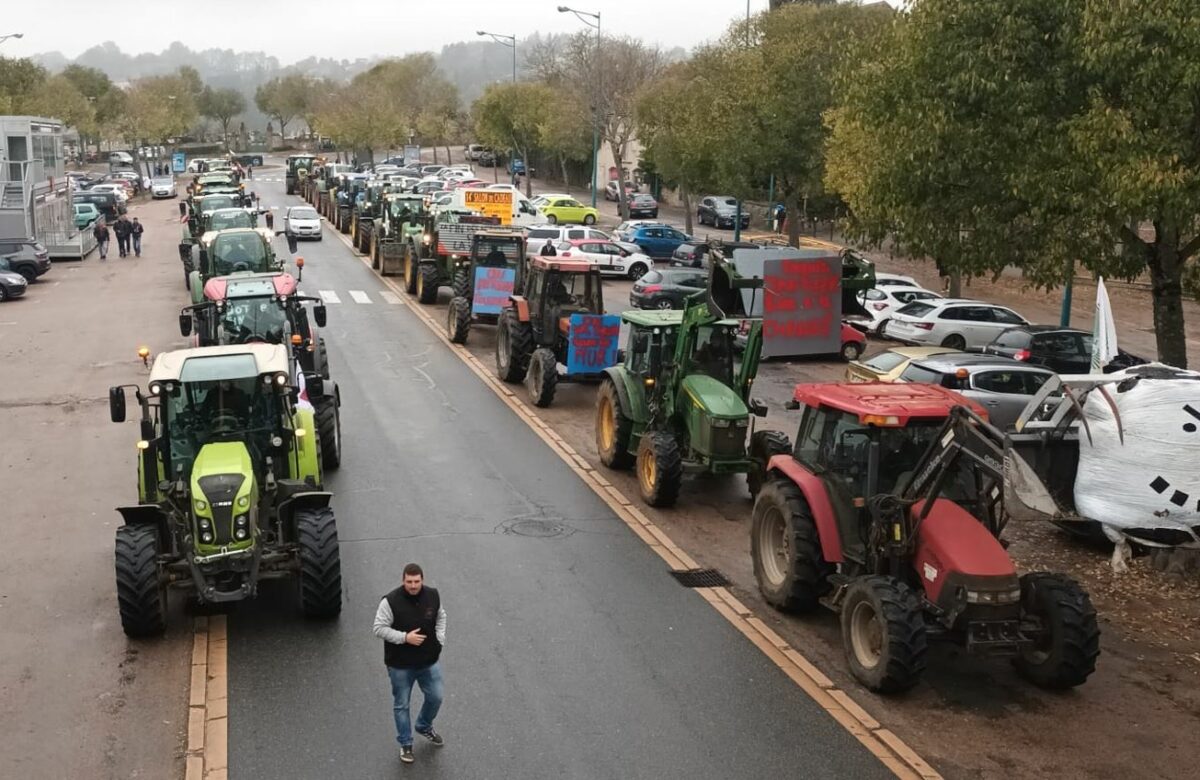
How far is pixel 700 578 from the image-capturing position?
13.3 meters

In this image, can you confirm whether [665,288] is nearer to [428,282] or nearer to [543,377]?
[428,282]

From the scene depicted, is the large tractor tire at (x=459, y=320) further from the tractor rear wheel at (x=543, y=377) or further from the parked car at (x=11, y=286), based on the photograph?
the parked car at (x=11, y=286)

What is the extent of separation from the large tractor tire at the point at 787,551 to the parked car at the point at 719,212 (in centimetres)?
4796

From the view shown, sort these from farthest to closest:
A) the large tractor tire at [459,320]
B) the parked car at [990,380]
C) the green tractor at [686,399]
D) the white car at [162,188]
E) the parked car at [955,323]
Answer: the white car at [162,188], the parked car at [955,323], the large tractor tire at [459,320], the parked car at [990,380], the green tractor at [686,399]

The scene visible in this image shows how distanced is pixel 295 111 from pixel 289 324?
14810 cm

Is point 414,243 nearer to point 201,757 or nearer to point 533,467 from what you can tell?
point 533,467

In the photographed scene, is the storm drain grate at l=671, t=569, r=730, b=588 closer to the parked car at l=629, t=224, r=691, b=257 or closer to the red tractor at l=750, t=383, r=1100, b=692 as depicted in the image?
the red tractor at l=750, t=383, r=1100, b=692

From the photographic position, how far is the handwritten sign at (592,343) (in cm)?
2066

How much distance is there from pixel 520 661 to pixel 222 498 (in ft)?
10.1

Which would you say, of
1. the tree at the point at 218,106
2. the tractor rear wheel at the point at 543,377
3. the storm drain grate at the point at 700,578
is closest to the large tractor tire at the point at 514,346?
the tractor rear wheel at the point at 543,377

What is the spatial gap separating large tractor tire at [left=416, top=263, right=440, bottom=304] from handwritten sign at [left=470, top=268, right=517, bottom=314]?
624cm

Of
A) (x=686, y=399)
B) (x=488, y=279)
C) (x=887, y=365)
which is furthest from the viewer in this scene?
(x=488, y=279)

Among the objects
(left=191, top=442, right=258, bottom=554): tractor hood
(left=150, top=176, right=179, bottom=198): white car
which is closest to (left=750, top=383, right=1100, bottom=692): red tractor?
(left=191, top=442, right=258, bottom=554): tractor hood

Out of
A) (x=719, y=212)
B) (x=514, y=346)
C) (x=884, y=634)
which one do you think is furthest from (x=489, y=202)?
(x=884, y=634)
